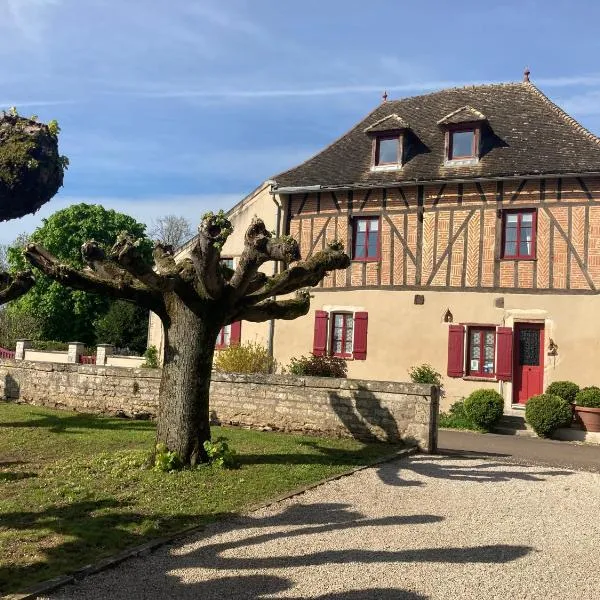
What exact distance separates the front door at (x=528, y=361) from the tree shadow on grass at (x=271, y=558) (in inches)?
376

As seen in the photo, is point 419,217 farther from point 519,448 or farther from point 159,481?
point 159,481

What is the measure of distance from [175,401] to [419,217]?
978 centimetres

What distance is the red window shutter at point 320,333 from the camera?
16766mm

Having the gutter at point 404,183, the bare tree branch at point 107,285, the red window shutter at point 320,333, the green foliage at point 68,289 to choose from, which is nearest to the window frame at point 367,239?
the gutter at point 404,183

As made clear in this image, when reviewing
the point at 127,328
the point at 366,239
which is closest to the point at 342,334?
the point at 366,239

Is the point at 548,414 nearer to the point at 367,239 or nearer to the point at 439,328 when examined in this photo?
A: the point at 439,328

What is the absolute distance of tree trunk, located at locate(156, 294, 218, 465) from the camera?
309 inches

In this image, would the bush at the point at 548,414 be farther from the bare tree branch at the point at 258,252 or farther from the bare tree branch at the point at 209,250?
the bare tree branch at the point at 209,250

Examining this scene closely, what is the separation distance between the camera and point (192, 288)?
7.88 metres

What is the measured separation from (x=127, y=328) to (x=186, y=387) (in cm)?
1865

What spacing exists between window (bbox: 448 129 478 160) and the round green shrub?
19.2 feet

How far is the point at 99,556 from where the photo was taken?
15.9 ft

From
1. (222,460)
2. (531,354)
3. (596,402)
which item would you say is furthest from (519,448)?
(222,460)

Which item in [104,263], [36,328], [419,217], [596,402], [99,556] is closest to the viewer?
[99,556]
